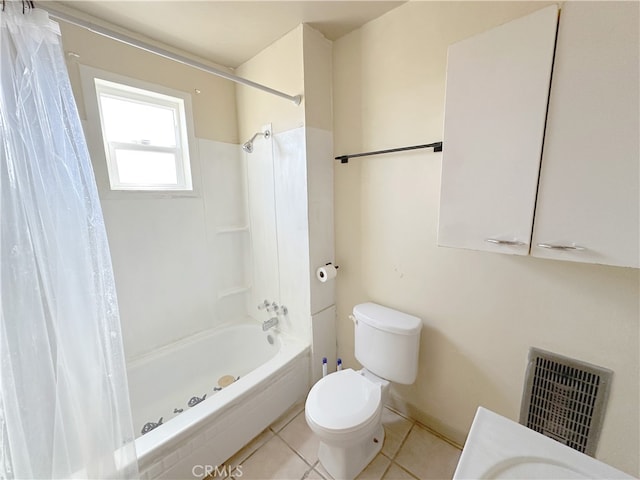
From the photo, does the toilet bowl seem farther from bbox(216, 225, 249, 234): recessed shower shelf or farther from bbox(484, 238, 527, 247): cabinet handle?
bbox(216, 225, 249, 234): recessed shower shelf

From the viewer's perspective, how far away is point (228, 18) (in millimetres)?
1402

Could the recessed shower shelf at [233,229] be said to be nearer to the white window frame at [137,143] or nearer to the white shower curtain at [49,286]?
the white window frame at [137,143]

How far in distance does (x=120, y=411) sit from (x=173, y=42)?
1996mm

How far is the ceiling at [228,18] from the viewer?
4.29ft

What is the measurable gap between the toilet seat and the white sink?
1.60ft

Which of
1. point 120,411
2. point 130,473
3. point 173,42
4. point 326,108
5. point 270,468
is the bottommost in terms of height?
point 270,468

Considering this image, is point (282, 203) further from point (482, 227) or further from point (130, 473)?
point (130, 473)

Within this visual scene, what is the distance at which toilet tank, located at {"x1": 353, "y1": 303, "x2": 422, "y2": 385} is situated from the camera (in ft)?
4.58

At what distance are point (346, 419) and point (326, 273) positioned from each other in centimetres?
79

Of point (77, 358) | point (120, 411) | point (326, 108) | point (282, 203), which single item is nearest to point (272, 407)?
point (120, 411)

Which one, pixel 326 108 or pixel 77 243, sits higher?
pixel 326 108

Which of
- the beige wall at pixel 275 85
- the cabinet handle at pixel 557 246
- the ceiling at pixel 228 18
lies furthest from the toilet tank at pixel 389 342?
the ceiling at pixel 228 18

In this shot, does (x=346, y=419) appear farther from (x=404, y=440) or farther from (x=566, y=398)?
(x=566, y=398)

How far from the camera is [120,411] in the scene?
3.25ft
